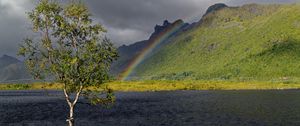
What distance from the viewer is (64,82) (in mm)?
46156

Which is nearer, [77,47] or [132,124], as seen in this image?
[77,47]

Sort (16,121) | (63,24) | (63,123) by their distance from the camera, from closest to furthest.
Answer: (63,24) → (63,123) → (16,121)

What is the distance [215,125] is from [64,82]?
51.8m

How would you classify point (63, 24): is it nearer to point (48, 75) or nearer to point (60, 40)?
point (60, 40)

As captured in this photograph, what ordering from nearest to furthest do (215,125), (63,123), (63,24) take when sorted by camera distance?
(63,24) < (215,125) < (63,123)

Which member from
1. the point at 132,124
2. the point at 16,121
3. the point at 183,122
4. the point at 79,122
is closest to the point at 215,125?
the point at 183,122

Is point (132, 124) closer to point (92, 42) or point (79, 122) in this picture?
point (79, 122)

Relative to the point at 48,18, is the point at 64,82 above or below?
below

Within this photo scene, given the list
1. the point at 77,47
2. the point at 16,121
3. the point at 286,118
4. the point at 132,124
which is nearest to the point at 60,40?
the point at 77,47

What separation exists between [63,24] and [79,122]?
58371 mm

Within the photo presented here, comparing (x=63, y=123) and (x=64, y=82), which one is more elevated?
(x=64, y=82)

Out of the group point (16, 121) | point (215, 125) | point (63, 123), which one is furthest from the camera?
point (16, 121)

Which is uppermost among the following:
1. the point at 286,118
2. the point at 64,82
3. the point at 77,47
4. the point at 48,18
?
the point at 48,18

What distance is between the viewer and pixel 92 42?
45875 millimetres
